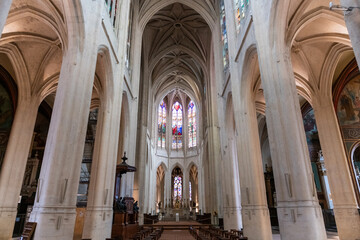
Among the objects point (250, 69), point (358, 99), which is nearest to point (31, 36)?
point (250, 69)

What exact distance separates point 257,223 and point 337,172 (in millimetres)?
5220

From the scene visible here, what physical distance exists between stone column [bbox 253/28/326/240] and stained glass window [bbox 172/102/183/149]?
26.1 m

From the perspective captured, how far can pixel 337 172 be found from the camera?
34.6ft

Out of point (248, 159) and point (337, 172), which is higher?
point (248, 159)

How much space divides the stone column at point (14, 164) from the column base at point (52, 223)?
6.43 meters

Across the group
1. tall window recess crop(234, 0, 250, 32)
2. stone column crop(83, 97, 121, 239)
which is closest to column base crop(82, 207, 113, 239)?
stone column crop(83, 97, 121, 239)

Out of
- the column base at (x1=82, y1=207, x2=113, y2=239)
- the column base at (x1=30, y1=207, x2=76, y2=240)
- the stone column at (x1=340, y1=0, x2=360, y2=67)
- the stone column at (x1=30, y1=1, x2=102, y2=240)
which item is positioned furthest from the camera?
the column base at (x1=82, y1=207, x2=113, y2=239)

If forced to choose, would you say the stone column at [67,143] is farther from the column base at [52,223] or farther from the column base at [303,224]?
the column base at [303,224]

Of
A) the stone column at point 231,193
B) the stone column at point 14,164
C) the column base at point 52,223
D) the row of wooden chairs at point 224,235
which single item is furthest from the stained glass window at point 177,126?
the column base at point 52,223

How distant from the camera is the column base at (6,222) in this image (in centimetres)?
940

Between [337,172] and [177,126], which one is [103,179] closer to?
[337,172]

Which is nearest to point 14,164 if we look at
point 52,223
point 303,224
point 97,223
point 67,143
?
point 97,223

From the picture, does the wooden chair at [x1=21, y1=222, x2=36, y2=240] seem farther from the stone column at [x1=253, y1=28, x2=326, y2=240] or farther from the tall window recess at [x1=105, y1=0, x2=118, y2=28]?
the tall window recess at [x1=105, y1=0, x2=118, y2=28]

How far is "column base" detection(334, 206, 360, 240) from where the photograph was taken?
931 centimetres
